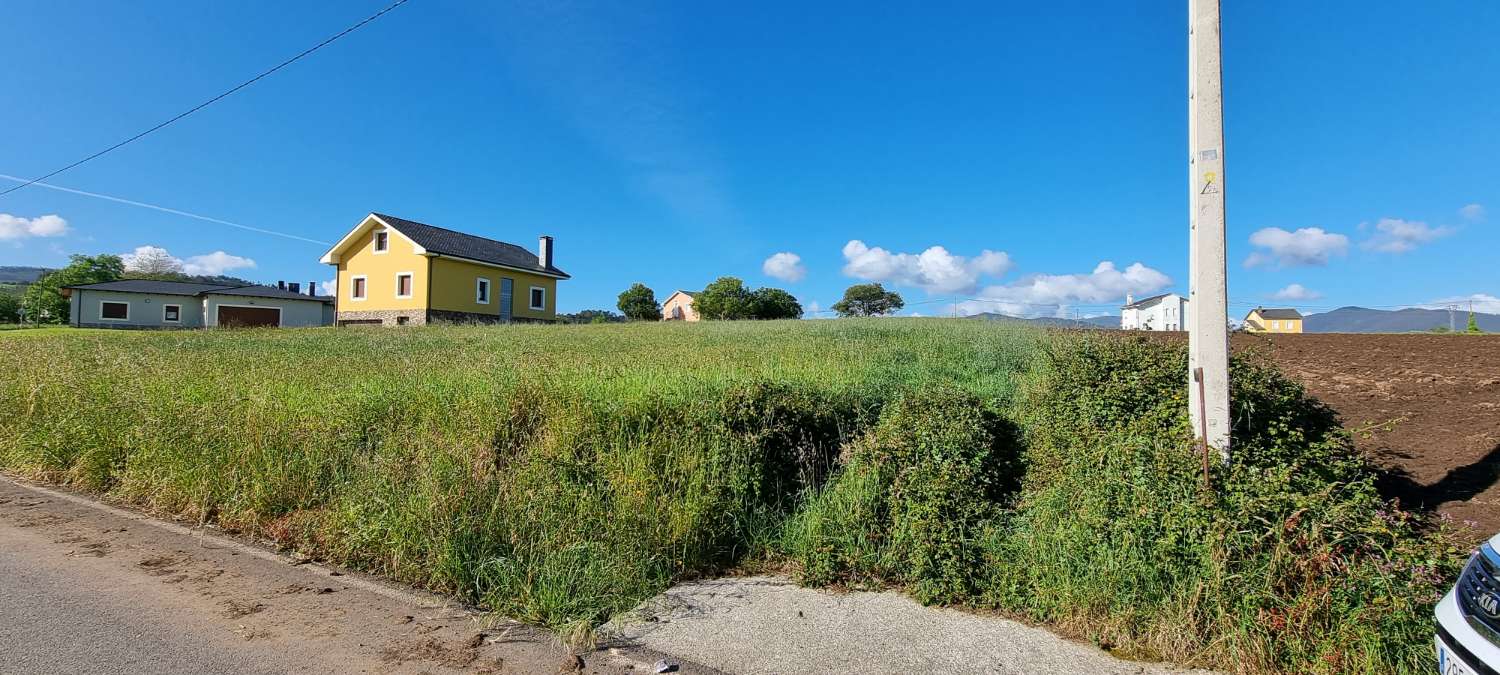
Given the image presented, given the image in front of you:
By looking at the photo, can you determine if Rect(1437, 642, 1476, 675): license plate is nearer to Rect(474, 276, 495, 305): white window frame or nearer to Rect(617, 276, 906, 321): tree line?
Rect(474, 276, 495, 305): white window frame

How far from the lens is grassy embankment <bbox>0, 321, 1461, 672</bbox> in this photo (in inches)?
109

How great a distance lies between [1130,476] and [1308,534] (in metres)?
0.76

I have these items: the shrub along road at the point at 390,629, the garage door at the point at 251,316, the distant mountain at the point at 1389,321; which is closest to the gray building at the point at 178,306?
the garage door at the point at 251,316

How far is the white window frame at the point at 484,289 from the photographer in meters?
31.4

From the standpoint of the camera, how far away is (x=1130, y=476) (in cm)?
339

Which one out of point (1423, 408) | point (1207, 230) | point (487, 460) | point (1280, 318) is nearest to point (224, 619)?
point (487, 460)

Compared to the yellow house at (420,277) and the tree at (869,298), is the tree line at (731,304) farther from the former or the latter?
the yellow house at (420,277)

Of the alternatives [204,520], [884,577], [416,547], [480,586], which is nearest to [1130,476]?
[884,577]

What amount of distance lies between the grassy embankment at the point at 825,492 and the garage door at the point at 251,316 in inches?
1704

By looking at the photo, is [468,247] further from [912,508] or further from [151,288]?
[912,508]

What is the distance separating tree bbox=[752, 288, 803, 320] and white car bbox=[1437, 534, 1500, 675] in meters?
59.9

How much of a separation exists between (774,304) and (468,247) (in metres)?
39.0

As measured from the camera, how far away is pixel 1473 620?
1996 mm

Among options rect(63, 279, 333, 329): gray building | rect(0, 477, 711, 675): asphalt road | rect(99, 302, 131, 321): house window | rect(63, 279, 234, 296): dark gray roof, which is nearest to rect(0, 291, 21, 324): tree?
rect(63, 279, 333, 329): gray building
